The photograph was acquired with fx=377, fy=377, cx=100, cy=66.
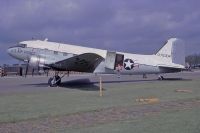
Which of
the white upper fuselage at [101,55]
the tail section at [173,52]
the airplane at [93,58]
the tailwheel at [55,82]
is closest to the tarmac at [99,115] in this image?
the airplane at [93,58]

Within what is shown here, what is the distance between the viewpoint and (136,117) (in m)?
11.6

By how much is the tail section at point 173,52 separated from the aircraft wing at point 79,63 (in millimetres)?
9320

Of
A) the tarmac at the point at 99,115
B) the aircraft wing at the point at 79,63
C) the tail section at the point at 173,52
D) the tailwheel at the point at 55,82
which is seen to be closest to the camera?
the tarmac at the point at 99,115

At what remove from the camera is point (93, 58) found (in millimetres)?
25016

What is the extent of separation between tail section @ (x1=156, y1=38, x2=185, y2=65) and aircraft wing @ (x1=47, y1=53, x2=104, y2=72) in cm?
932

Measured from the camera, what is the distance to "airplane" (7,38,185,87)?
26.0 metres

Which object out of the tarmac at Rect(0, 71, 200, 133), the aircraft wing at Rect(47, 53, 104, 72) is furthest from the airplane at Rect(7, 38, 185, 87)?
the tarmac at Rect(0, 71, 200, 133)

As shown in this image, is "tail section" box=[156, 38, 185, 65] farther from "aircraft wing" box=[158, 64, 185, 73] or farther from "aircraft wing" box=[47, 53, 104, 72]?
"aircraft wing" box=[47, 53, 104, 72]

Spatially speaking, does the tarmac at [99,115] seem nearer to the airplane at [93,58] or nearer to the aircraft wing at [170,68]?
the airplane at [93,58]

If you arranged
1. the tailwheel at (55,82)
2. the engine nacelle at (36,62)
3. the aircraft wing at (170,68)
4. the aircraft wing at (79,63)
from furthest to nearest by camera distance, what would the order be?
1. the aircraft wing at (170,68)
2. the tailwheel at (55,82)
3. the engine nacelle at (36,62)
4. the aircraft wing at (79,63)

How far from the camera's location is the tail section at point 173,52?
1357 inches

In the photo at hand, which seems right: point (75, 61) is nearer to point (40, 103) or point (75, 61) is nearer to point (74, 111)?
point (40, 103)

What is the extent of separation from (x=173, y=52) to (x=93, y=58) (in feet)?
39.4

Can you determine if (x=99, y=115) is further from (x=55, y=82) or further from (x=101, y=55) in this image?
(x=101, y=55)
